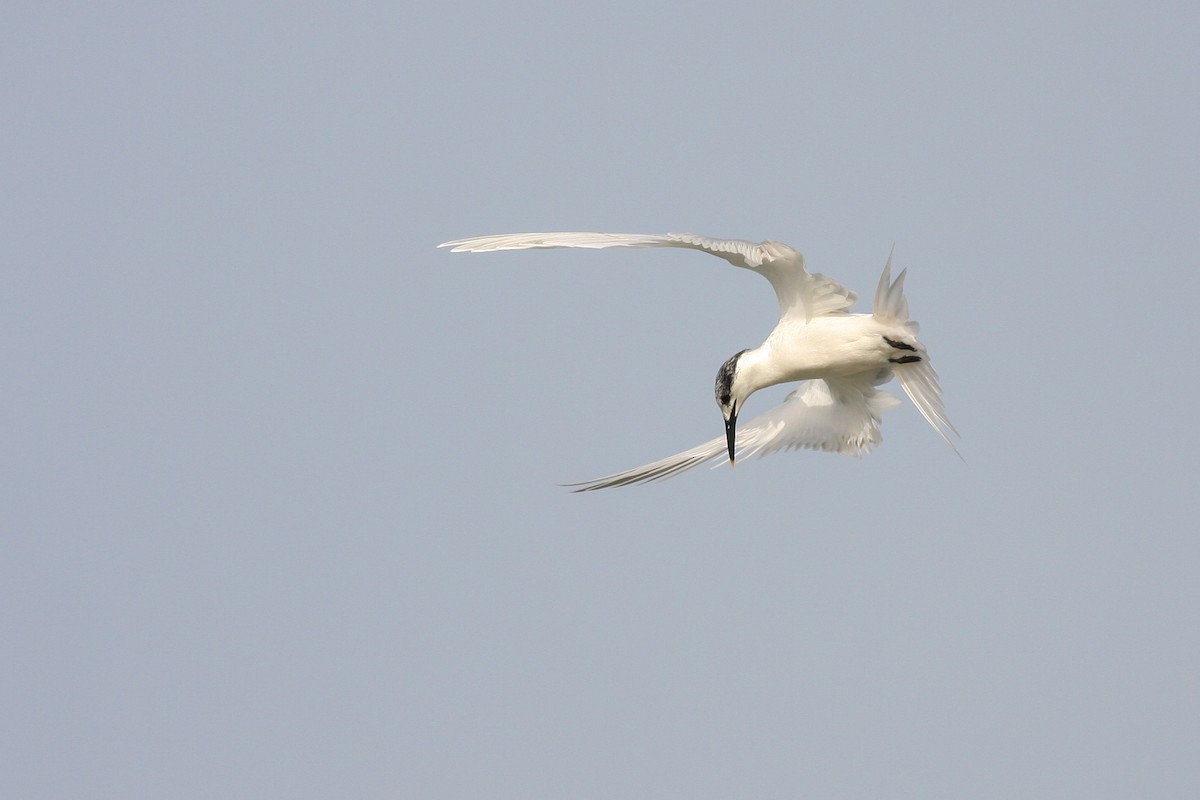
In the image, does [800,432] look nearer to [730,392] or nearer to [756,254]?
[730,392]

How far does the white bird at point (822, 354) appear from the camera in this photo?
34.4ft

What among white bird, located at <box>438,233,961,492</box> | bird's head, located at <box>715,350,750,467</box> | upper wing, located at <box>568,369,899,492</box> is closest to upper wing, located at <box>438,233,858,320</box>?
white bird, located at <box>438,233,961,492</box>

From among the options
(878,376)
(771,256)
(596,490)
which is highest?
(771,256)

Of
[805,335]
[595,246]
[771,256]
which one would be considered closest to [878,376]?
[805,335]

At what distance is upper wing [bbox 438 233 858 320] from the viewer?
9875mm

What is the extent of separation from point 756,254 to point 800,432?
2.90 m

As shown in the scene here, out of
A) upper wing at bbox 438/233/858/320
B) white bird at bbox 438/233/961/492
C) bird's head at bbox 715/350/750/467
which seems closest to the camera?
upper wing at bbox 438/233/858/320

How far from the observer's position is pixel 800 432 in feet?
42.5

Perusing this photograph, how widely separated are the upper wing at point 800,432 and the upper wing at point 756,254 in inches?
48.2

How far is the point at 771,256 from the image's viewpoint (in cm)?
1062

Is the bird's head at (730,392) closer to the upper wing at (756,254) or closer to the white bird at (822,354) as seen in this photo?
the white bird at (822,354)

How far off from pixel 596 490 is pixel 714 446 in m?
0.99

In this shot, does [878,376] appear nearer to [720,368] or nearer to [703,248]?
[720,368]

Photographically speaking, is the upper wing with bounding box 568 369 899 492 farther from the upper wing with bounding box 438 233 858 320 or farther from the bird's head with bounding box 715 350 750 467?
the upper wing with bounding box 438 233 858 320
